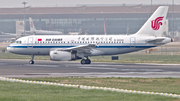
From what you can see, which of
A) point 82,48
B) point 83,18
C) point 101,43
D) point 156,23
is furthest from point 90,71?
point 83,18

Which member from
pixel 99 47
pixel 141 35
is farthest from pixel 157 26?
pixel 99 47

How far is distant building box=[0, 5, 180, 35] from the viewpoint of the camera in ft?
585

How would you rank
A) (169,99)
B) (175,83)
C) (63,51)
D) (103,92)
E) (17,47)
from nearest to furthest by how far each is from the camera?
(169,99), (103,92), (175,83), (63,51), (17,47)

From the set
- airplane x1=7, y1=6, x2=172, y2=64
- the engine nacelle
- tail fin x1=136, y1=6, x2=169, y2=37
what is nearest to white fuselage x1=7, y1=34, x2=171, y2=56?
airplane x1=7, y1=6, x2=172, y2=64

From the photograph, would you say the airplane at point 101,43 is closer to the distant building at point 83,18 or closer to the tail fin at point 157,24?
the tail fin at point 157,24

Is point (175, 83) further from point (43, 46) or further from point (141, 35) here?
point (43, 46)

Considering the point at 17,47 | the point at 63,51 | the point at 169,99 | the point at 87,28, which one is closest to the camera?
the point at 169,99

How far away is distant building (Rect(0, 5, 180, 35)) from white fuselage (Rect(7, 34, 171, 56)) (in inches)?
5168

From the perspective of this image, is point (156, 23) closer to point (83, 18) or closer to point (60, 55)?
point (60, 55)

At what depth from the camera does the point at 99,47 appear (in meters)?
44.8

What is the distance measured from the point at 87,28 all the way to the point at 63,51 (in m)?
139

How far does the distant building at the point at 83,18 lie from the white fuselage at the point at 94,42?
131267 mm

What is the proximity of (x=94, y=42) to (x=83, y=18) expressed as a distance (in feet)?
460

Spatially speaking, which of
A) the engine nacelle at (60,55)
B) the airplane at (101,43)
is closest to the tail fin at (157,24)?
the airplane at (101,43)
